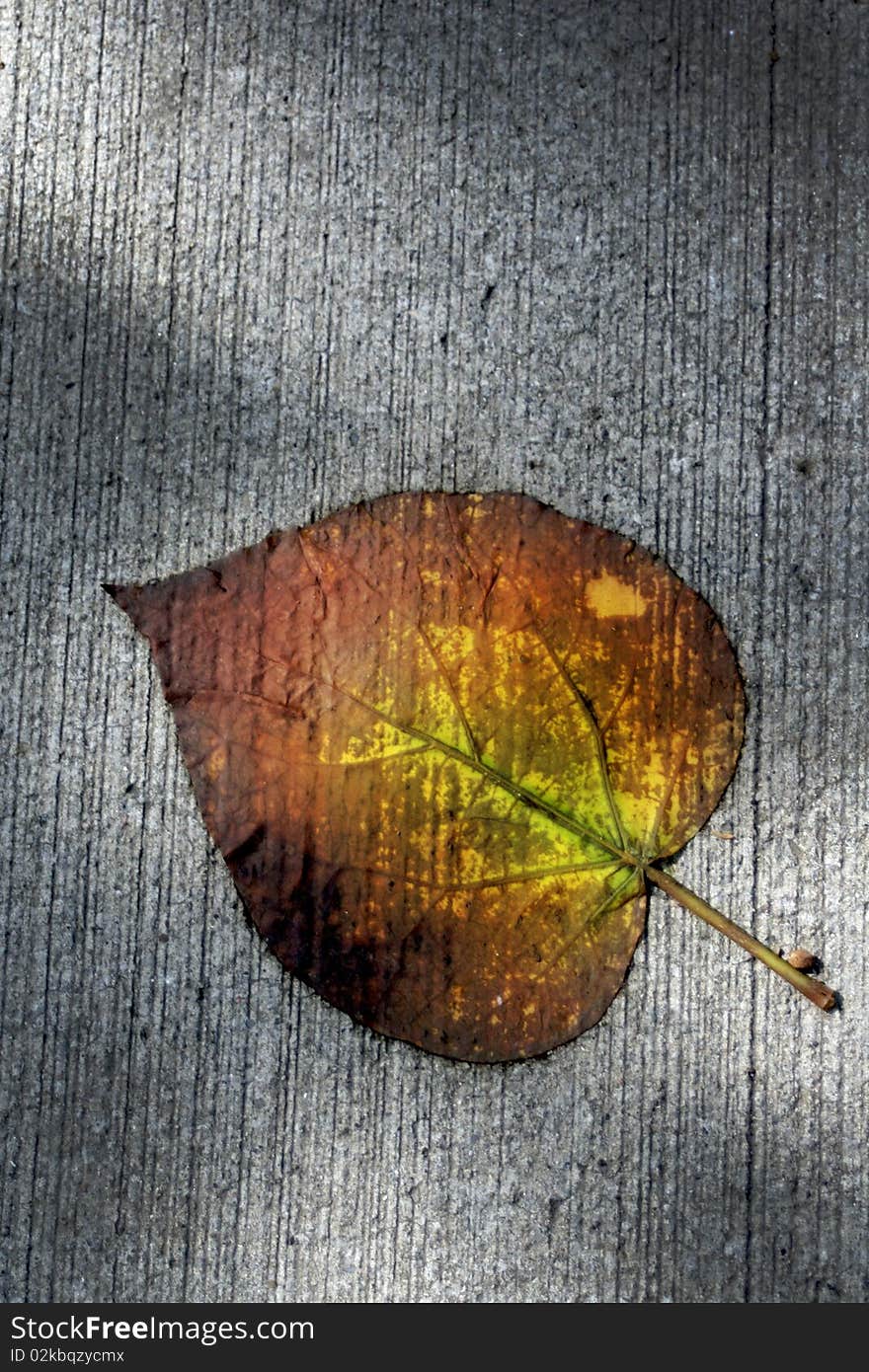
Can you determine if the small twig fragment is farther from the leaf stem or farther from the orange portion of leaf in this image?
the orange portion of leaf

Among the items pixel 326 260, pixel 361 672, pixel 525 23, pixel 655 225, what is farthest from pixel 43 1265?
pixel 525 23

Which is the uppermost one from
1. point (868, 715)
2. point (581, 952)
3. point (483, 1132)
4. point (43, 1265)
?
point (868, 715)

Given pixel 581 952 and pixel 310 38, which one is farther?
pixel 310 38

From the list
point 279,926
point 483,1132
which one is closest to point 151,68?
point 279,926

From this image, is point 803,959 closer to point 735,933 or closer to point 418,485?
point 735,933

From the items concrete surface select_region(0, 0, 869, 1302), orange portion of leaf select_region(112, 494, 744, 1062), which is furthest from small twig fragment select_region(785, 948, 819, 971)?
orange portion of leaf select_region(112, 494, 744, 1062)

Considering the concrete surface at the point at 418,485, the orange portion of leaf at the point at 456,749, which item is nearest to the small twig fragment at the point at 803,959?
the concrete surface at the point at 418,485

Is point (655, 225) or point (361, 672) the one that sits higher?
point (655, 225)

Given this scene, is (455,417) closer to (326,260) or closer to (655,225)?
(326,260)
